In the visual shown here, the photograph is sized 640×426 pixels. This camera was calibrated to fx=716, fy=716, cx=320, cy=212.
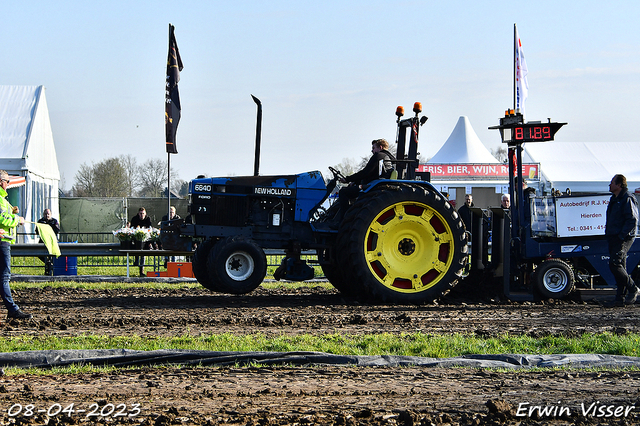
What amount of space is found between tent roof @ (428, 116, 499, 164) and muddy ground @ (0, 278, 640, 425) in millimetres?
22864

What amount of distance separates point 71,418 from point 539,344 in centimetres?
403

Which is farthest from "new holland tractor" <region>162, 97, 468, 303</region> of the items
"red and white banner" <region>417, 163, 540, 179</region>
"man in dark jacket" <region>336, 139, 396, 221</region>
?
"red and white banner" <region>417, 163, 540, 179</region>

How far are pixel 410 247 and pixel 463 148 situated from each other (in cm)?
2170

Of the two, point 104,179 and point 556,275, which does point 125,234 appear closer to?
point 556,275

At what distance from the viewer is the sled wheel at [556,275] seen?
31.9ft

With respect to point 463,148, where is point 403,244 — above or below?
below

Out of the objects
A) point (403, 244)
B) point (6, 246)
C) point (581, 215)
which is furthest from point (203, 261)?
point (581, 215)

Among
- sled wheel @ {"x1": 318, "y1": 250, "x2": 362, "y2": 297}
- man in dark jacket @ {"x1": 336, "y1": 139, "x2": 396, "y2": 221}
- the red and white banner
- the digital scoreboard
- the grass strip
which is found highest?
the red and white banner

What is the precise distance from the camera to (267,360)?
535 cm

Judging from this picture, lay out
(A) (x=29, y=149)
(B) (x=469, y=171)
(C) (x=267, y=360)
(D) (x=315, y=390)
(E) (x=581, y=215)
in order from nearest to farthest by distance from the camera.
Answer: (D) (x=315, y=390) → (C) (x=267, y=360) → (E) (x=581, y=215) → (A) (x=29, y=149) → (B) (x=469, y=171)

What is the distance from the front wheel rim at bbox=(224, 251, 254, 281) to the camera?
9.73 meters

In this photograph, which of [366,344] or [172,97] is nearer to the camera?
[366,344]

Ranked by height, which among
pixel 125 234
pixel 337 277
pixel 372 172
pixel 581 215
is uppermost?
pixel 372 172

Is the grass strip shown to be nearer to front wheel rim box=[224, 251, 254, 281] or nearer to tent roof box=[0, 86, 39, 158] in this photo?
front wheel rim box=[224, 251, 254, 281]
